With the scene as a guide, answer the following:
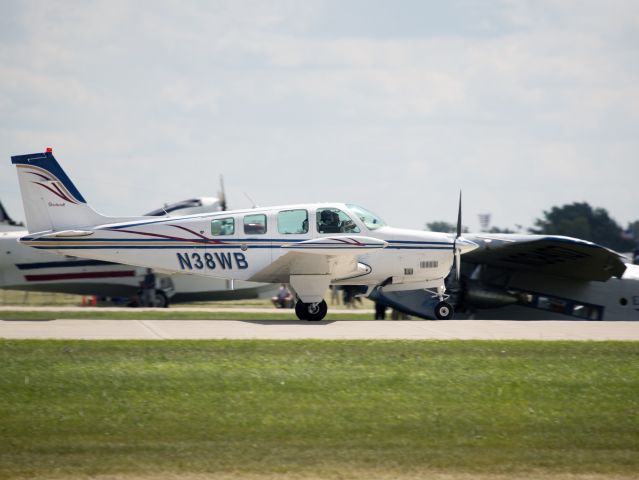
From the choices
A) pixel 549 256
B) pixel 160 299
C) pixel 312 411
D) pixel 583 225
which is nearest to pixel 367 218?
pixel 549 256

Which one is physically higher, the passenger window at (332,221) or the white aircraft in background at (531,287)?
the passenger window at (332,221)

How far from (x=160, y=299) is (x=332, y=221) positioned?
16.2m

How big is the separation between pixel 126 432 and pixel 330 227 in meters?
10.9

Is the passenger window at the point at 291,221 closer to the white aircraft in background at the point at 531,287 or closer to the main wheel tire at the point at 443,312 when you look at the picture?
the main wheel tire at the point at 443,312

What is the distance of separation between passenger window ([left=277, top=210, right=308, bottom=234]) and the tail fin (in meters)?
4.29

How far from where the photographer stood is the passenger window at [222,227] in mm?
19312

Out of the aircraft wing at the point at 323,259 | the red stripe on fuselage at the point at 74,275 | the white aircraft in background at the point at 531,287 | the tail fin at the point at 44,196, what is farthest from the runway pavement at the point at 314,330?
the red stripe on fuselage at the point at 74,275

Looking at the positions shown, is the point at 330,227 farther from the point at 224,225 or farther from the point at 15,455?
the point at 15,455

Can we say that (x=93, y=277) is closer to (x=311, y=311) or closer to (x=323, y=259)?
(x=311, y=311)

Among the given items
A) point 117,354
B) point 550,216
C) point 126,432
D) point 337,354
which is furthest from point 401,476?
point 550,216

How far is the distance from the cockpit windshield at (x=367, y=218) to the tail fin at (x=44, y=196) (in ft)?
19.5

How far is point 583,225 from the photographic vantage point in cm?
8412

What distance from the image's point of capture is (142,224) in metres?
19.3

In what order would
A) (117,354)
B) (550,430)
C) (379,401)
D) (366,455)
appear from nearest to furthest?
(366,455)
(550,430)
(379,401)
(117,354)
